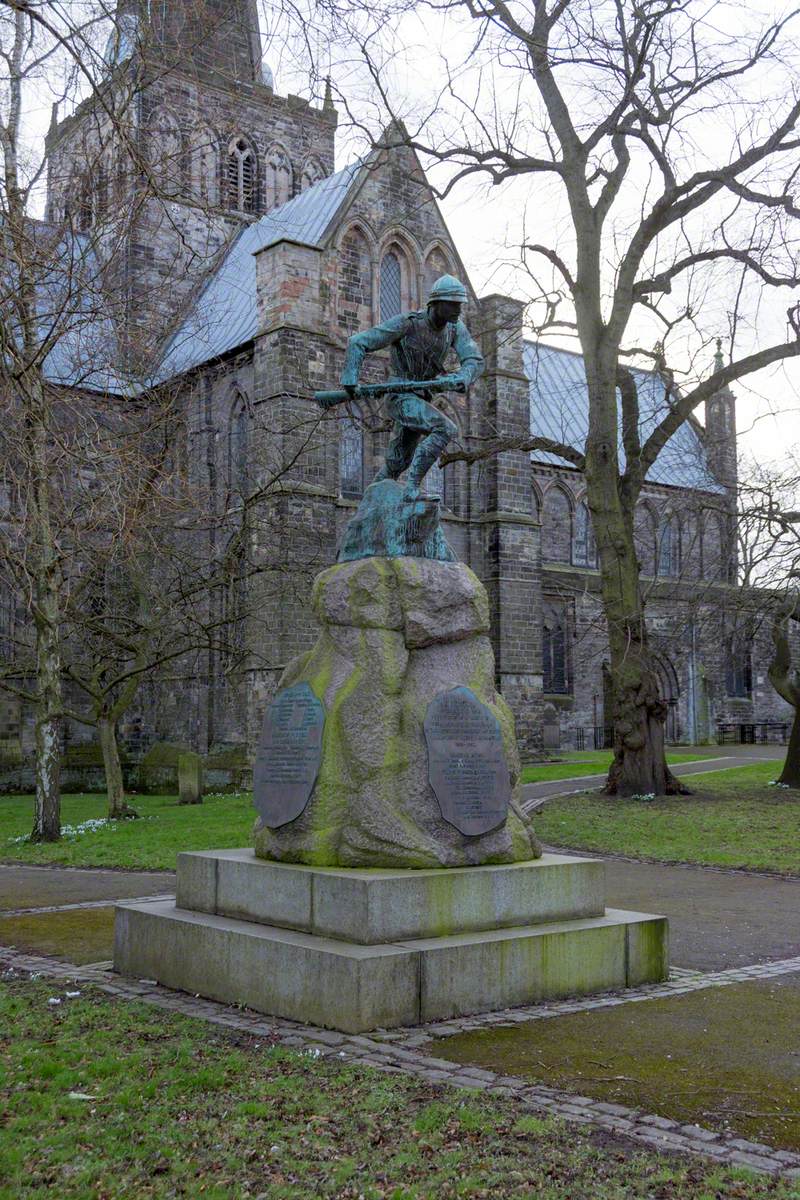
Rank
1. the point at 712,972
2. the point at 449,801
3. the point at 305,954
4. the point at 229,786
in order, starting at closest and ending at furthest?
the point at 305,954, the point at 449,801, the point at 712,972, the point at 229,786

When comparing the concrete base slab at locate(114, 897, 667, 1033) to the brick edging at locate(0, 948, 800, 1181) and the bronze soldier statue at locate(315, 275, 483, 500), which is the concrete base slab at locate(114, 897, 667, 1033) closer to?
the brick edging at locate(0, 948, 800, 1181)

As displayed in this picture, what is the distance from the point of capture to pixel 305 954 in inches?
262

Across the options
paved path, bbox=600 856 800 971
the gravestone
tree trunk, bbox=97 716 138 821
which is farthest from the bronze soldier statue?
the gravestone

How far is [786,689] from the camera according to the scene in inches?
928

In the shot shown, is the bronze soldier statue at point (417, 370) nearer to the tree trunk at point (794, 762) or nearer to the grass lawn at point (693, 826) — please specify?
the grass lawn at point (693, 826)

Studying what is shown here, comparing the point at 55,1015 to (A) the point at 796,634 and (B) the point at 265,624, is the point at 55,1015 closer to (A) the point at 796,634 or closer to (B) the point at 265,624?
(B) the point at 265,624

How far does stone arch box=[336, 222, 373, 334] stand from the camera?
107 ft

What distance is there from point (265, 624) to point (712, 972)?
22.6 m

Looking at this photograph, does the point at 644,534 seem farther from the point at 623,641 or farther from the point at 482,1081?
the point at 482,1081

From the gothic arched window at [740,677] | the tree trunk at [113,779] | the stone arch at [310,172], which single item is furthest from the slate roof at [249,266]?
the gothic arched window at [740,677]

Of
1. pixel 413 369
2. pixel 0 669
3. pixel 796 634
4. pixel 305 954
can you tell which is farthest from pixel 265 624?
pixel 796 634

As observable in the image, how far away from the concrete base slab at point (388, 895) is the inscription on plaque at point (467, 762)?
0.36 metres

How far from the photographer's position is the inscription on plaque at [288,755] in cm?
768

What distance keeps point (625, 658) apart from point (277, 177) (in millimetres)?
31520
